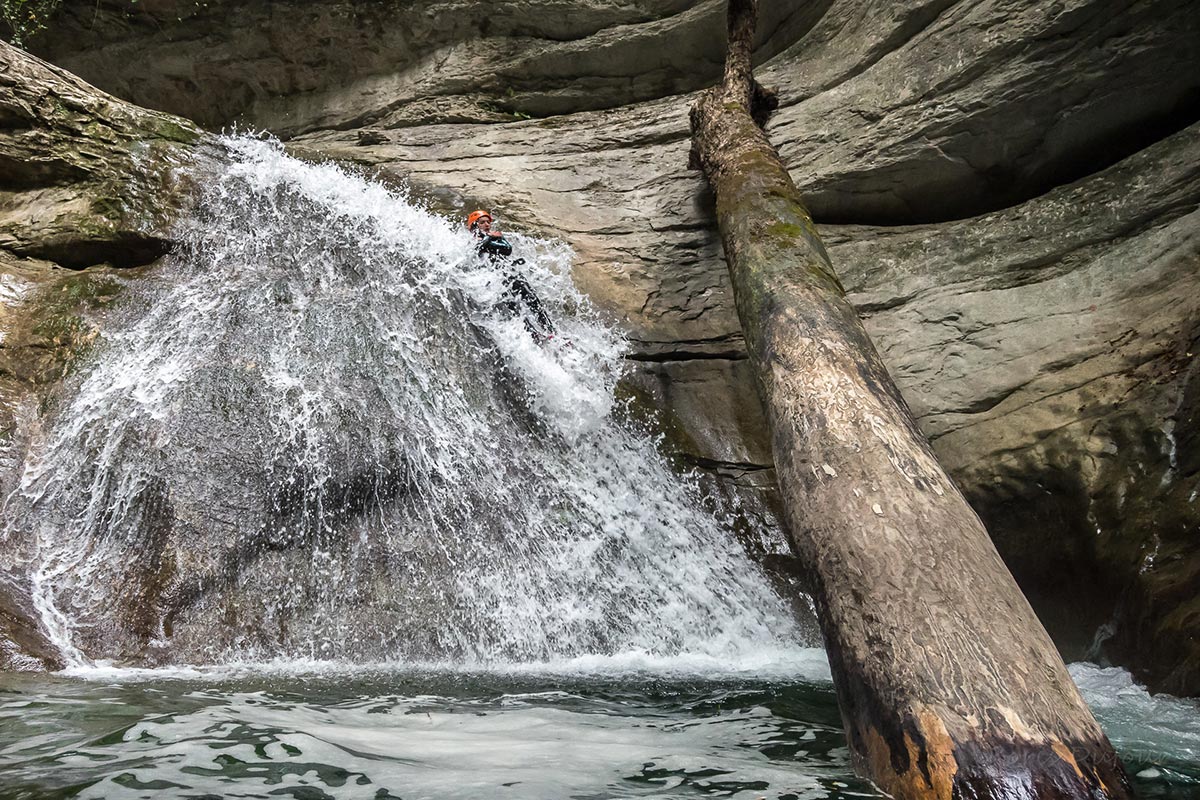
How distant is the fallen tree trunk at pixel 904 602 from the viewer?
2.10 metres

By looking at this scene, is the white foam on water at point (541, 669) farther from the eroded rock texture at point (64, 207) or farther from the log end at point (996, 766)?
the eroded rock texture at point (64, 207)

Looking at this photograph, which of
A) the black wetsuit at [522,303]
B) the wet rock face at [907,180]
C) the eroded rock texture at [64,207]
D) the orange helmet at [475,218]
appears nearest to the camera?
the wet rock face at [907,180]

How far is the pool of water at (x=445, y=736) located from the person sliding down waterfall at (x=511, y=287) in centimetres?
324

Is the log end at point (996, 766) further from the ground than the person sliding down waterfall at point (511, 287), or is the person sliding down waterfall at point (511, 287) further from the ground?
the person sliding down waterfall at point (511, 287)

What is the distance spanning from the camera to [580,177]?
8.45m

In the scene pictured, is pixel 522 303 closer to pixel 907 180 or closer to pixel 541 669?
pixel 541 669

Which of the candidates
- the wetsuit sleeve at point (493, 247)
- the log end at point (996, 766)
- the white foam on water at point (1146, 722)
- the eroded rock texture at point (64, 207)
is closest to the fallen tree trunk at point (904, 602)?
the log end at point (996, 766)

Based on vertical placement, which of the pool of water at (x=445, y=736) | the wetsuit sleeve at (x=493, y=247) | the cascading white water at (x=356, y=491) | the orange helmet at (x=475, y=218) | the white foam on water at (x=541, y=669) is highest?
the orange helmet at (x=475, y=218)

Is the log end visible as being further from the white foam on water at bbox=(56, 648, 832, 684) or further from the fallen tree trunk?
the white foam on water at bbox=(56, 648, 832, 684)

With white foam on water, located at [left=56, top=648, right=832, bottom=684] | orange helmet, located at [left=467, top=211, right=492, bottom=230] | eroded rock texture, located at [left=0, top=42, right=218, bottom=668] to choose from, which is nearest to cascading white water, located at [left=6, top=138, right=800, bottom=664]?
white foam on water, located at [left=56, top=648, right=832, bottom=684]

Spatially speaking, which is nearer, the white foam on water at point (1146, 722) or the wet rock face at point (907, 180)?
the white foam on water at point (1146, 722)

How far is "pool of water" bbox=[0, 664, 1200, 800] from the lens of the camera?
78.4 inches

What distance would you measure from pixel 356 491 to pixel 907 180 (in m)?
5.45

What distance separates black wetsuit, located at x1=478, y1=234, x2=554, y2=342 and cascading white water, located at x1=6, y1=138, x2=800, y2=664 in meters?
0.12
